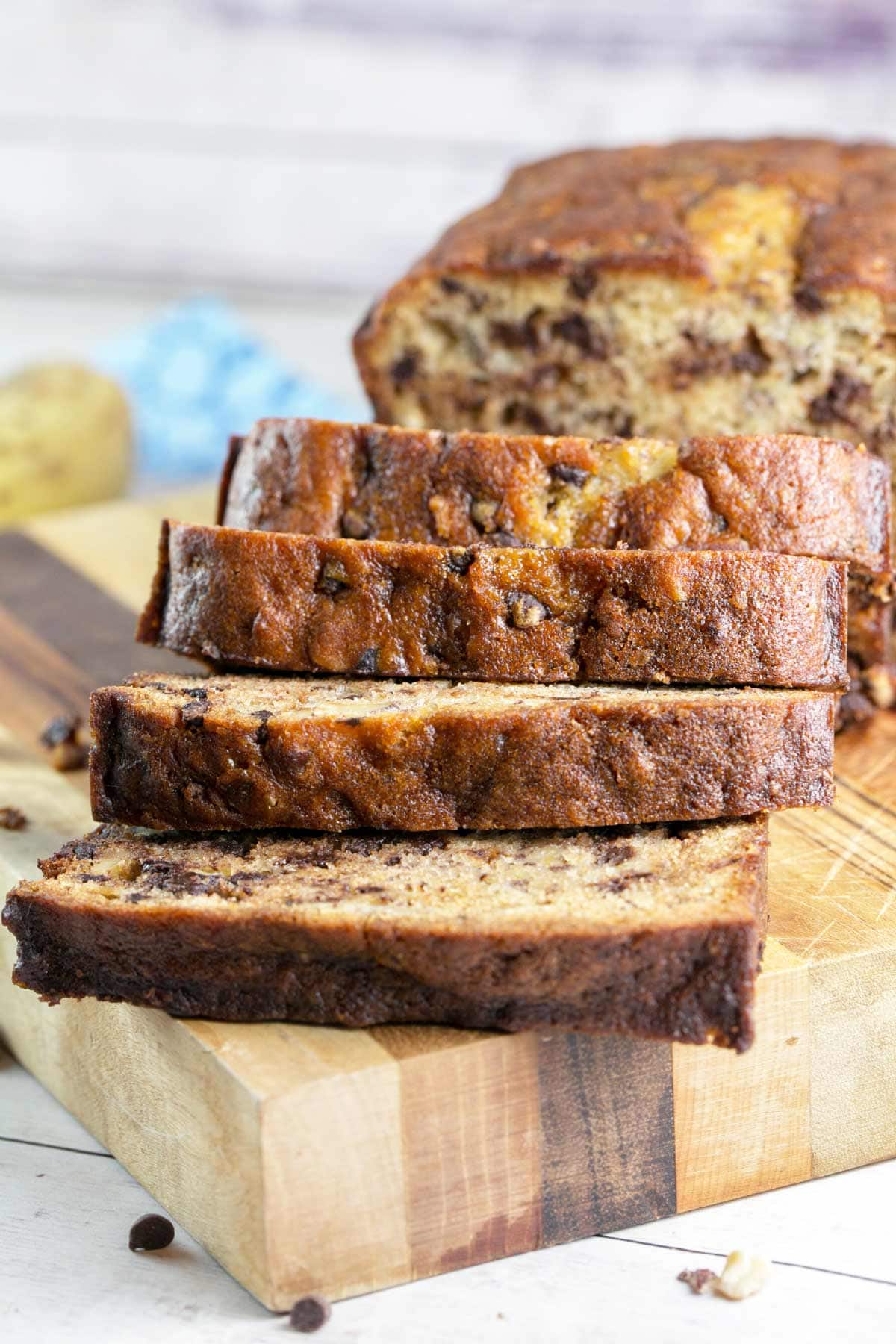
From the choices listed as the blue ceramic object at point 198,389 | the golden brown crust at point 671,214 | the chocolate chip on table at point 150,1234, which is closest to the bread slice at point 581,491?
the golden brown crust at point 671,214

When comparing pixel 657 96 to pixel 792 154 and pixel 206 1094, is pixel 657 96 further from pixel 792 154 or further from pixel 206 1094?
pixel 206 1094

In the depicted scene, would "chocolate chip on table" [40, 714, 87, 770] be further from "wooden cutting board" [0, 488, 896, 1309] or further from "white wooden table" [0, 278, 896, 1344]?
"white wooden table" [0, 278, 896, 1344]

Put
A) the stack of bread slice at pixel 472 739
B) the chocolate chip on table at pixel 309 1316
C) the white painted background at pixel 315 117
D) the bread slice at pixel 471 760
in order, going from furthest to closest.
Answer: the white painted background at pixel 315 117
the bread slice at pixel 471 760
the stack of bread slice at pixel 472 739
the chocolate chip on table at pixel 309 1316

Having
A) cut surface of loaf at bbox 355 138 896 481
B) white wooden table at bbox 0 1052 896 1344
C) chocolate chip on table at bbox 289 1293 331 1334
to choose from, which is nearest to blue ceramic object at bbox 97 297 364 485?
cut surface of loaf at bbox 355 138 896 481

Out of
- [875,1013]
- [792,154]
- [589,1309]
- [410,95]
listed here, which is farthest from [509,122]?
[589,1309]

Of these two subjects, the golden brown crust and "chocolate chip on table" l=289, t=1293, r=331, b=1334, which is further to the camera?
the golden brown crust

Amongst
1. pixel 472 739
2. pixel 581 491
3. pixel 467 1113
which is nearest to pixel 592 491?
pixel 581 491

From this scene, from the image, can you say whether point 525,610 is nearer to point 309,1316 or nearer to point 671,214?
point 309,1316

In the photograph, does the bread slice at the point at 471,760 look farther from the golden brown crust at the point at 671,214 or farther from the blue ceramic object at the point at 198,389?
the blue ceramic object at the point at 198,389

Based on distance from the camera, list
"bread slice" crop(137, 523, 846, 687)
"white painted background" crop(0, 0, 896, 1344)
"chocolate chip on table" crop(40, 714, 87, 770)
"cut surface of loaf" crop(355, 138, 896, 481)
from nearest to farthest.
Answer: "bread slice" crop(137, 523, 846, 687) < "chocolate chip on table" crop(40, 714, 87, 770) < "cut surface of loaf" crop(355, 138, 896, 481) < "white painted background" crop(0, 0, 896, 1344)
